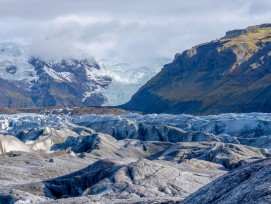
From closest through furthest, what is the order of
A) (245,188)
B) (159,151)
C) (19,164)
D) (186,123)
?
(245,188)
(19,164)
(159,151)
(186,123)

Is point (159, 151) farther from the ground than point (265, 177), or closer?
closer

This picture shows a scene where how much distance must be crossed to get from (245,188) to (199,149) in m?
79.0

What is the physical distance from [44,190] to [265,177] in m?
35.4

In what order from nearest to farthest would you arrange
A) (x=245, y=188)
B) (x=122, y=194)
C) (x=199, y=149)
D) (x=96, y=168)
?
(x=245, y=188)
(x=122, y=194)
(x=96, y=168)
(x=199, y=149)

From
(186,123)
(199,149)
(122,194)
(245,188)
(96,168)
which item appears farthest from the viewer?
Answer: (186,123)

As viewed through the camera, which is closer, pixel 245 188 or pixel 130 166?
pixel 245 188

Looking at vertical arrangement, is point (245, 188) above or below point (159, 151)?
above

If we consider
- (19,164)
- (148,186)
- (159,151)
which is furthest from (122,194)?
(159,151)

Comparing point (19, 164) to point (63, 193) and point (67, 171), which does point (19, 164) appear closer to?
point (67, 171)

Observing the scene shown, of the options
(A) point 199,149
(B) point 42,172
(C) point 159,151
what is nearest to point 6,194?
(B) point 42,172

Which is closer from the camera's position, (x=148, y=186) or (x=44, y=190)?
(x=148, y=186)

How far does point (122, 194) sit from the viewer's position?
4669 centimetres

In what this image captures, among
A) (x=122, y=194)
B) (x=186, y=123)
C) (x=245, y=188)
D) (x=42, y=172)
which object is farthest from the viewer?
(x=186, y=123)

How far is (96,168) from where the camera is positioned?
59875 mm
